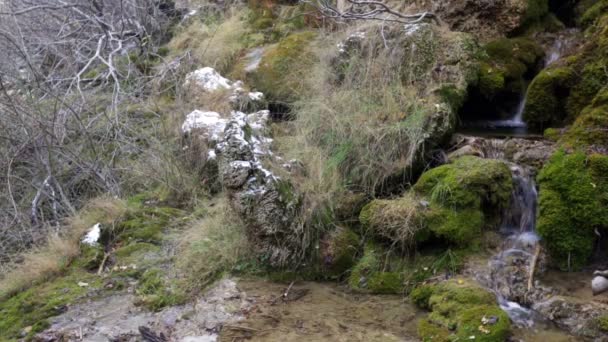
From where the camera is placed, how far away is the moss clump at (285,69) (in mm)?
7445

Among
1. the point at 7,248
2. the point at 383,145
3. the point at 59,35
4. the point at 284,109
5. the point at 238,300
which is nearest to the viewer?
the point at 238,300

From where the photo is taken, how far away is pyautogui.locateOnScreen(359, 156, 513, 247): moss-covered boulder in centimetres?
464

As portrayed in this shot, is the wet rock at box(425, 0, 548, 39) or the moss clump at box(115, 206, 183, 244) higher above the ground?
the wet rock at box(425, 0, 548, 39)

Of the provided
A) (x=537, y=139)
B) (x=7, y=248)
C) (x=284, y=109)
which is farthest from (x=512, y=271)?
(x=7, y=248)

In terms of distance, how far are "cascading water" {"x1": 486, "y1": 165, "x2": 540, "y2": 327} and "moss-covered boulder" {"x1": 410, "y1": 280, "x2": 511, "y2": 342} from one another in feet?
0.53

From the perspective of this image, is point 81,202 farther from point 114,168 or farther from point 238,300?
point 238,300

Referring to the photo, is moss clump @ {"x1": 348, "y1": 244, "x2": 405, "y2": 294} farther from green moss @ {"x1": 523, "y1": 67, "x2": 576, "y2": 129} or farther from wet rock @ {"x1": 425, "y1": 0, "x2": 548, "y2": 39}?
wet rock @ {"x1": 425, "y1": 0, "x2": 548, "y2": 39}

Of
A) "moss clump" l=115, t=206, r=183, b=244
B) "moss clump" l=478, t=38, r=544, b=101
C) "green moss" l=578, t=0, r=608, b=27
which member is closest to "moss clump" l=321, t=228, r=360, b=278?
"moss clump" l=115, t=206, r=183, b=244

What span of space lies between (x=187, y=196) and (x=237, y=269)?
5.69 feet

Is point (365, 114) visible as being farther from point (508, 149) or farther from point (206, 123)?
point (206, 123)

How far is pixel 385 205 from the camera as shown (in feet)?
15.8

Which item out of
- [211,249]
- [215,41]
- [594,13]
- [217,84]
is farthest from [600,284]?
[215,41]

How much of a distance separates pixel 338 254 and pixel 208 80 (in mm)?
3775

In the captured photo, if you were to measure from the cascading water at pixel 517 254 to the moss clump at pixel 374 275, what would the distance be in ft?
2.30
